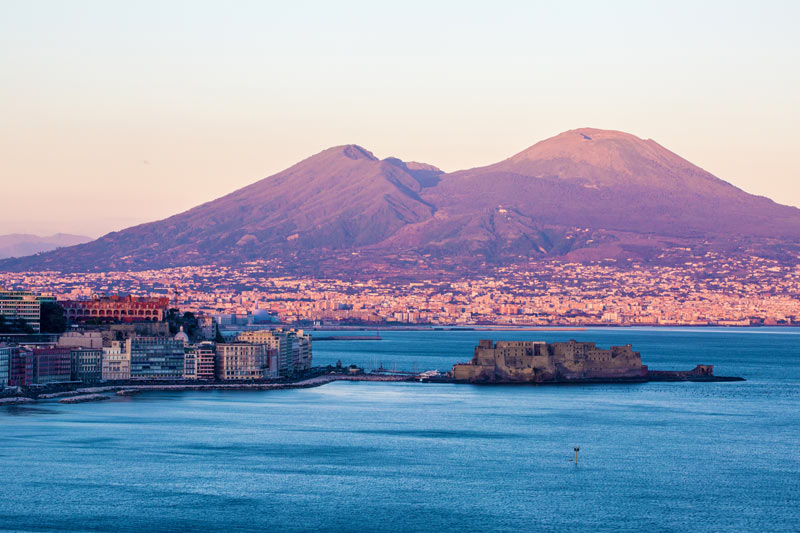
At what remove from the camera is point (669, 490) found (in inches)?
1714

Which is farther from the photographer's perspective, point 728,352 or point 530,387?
point 728,352

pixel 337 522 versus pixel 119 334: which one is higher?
pixel 119 334

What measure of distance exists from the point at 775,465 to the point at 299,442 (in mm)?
17141

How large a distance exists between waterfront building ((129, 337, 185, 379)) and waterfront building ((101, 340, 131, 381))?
28 cm

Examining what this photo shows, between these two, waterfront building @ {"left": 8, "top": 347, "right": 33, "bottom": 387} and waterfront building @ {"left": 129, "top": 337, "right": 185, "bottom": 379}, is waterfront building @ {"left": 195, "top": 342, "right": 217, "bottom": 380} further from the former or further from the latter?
waterfront building @ {"left": 8, "top": 347, "right": 33, "bottom": 387}

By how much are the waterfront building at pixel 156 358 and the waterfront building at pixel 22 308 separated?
11.1 m

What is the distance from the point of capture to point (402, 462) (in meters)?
48.1

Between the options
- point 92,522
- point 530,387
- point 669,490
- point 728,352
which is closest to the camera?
point 92,522

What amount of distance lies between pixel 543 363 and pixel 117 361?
24.5 meters

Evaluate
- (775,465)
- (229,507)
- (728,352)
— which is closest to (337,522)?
(229,507)

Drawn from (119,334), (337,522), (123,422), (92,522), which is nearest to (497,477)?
(337,522)

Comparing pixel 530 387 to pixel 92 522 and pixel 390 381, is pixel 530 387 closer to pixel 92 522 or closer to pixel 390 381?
pixel 390 381

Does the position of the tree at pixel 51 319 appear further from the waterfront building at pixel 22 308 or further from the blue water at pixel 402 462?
the blue water at pixel 402 462

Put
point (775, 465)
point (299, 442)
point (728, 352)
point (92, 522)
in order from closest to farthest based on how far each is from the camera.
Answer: point (92, 522), point (775, 465), point (299, 442), point (728, 352)
